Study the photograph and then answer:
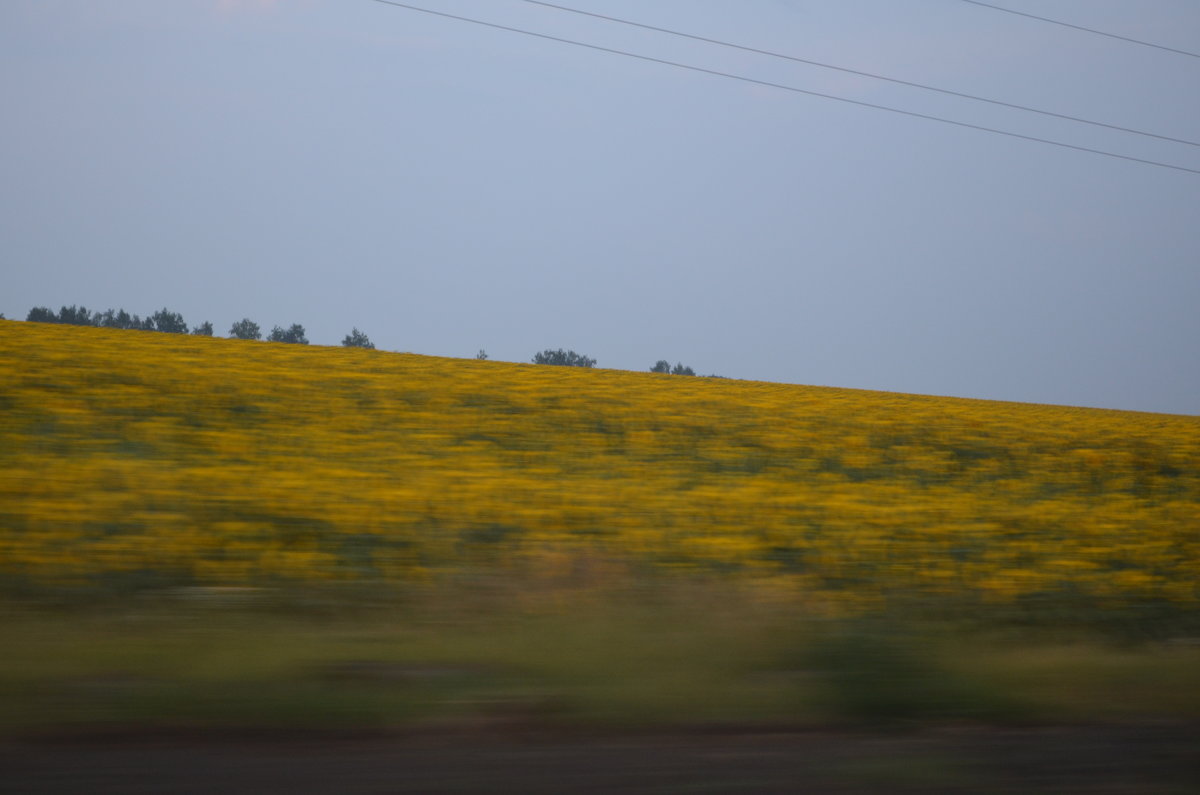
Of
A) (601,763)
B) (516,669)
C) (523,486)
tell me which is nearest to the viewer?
(601,763)

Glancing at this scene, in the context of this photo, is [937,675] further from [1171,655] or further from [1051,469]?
[1051,469]

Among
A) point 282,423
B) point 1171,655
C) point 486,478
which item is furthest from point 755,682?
point 282,423

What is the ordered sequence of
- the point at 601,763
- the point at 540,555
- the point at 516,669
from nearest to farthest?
the point at 601,763 → the point at 516,669 → the point at 540,555

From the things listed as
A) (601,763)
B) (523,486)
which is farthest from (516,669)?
(523,486)

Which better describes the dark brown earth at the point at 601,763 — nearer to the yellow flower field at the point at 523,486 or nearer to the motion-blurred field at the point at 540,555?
the motion-blurred field at the point at 540,555

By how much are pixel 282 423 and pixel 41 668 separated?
638 cm

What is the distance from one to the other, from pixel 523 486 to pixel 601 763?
16.9 ft

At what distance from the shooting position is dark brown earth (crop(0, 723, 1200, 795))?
Result: 261 cm

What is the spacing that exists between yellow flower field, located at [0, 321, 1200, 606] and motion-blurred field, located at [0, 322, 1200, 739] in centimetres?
4

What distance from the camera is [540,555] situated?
6039 millimetres

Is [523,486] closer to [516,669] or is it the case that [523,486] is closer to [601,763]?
[516,669]

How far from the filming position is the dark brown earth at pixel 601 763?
8.55 feet

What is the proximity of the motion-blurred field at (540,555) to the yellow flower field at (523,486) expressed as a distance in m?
0.04

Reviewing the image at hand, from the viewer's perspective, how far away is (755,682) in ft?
12.1
